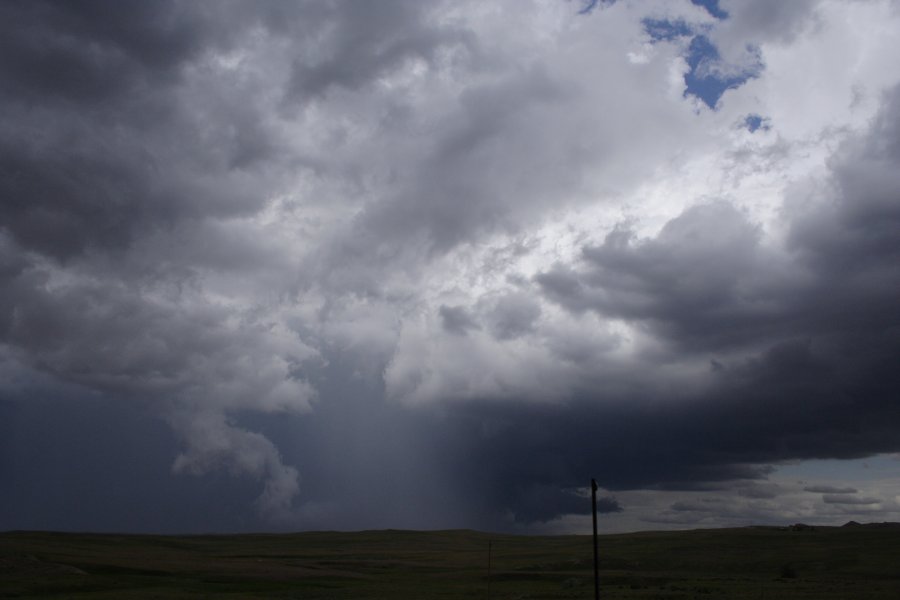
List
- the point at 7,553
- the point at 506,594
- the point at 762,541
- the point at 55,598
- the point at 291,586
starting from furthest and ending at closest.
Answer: the point at 762,541 → the point at 7,553 → the point at 291,586 → the point at 506,594 → the point at 55,598

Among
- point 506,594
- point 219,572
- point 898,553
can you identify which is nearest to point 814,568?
point 898,553

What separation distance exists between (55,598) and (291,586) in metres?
27.3

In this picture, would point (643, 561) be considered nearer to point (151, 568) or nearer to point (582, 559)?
point (582, 559)

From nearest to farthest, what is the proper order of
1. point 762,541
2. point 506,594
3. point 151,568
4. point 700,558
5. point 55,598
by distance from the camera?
point 55,598
point 506,594
point 151,568
point 700,558
point 762,541

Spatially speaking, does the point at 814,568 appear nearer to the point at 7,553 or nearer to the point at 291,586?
the point at 291,586

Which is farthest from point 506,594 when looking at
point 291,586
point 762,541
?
point 762,541

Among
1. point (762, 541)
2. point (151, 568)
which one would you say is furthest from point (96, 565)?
point (762, 541)

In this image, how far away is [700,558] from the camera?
126 metres

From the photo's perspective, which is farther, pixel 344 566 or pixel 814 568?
pixel 344 566

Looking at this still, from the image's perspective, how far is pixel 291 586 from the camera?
90.9 meters

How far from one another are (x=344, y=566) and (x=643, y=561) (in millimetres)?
50328

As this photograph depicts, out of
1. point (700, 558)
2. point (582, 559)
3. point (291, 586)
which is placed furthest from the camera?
point (582, 559)

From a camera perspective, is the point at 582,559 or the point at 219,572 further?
the point at 582,559

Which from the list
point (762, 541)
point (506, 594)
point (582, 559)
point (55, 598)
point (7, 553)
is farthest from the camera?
point (762, 541)
